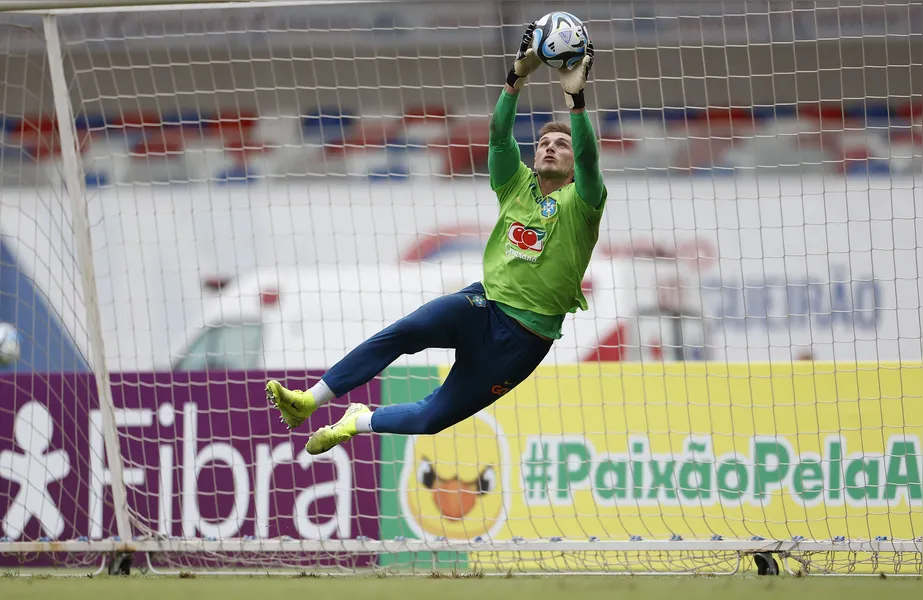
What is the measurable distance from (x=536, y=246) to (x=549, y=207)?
0.18 meters

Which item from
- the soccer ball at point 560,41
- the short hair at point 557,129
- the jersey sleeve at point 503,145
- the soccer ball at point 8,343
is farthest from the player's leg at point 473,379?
the soccer ball at point 8,343

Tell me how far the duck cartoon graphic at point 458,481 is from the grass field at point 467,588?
3.88 ft

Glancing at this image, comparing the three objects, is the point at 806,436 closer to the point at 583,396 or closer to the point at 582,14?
the point at 583,396

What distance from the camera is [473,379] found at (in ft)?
14.4

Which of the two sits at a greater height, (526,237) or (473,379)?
(526,237)

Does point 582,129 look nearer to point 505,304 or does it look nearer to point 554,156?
point 554,156

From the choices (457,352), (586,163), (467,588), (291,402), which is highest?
(586,163)

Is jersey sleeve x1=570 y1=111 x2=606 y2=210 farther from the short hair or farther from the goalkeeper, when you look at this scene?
the short hair

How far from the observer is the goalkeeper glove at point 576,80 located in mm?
3885

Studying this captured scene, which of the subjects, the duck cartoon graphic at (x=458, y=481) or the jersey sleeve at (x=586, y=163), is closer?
the jersey sleeve at (x=586, y=163)

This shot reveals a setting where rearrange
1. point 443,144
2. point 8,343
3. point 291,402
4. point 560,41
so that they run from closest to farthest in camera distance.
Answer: point 560,41, point 291,402, point 8,343, point 443,144

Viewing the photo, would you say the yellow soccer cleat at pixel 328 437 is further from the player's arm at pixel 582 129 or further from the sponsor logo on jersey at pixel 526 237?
the player's arm at pixel 582 129

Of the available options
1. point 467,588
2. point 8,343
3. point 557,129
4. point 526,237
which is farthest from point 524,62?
point 8,343

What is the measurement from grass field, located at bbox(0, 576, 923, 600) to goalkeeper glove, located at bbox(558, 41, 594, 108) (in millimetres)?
2030
